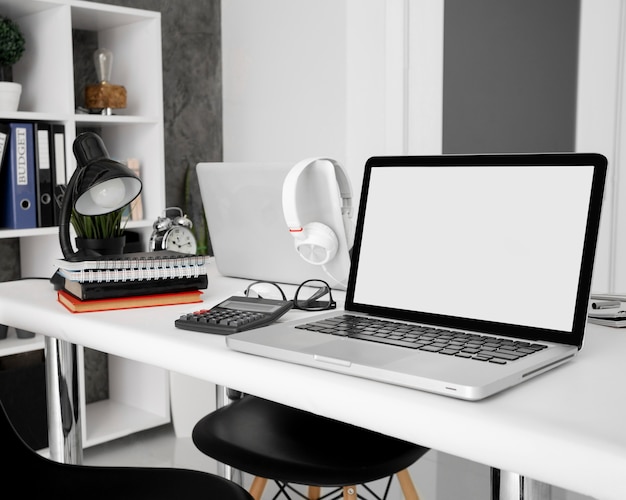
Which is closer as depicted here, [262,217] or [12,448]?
[12,448]

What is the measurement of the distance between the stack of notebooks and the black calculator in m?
0.18

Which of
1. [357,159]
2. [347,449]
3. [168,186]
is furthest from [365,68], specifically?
[347,449]

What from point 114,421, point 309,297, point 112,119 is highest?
point 112,119

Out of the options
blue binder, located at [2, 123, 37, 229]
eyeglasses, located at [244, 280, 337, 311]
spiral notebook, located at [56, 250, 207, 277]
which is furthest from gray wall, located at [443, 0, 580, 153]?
spiral notebook, located at [56, 250, 207, 277]

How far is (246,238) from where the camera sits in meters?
1.51

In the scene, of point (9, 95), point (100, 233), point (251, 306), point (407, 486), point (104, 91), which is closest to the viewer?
point (251, 306)

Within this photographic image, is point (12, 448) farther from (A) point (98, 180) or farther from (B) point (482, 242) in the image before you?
(B) point (482, 242)

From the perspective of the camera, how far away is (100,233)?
5.33 feet

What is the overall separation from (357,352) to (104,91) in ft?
6.94

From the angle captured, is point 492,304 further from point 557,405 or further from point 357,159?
point 357,159

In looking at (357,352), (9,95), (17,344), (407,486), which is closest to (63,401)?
(407,486)

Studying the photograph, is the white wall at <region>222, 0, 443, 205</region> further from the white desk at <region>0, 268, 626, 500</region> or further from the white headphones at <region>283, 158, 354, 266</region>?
the white desk at <region>0, 268, 626, 500</region>

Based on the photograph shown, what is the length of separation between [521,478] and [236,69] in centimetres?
281

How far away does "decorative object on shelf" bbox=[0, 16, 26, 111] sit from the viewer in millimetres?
2365
